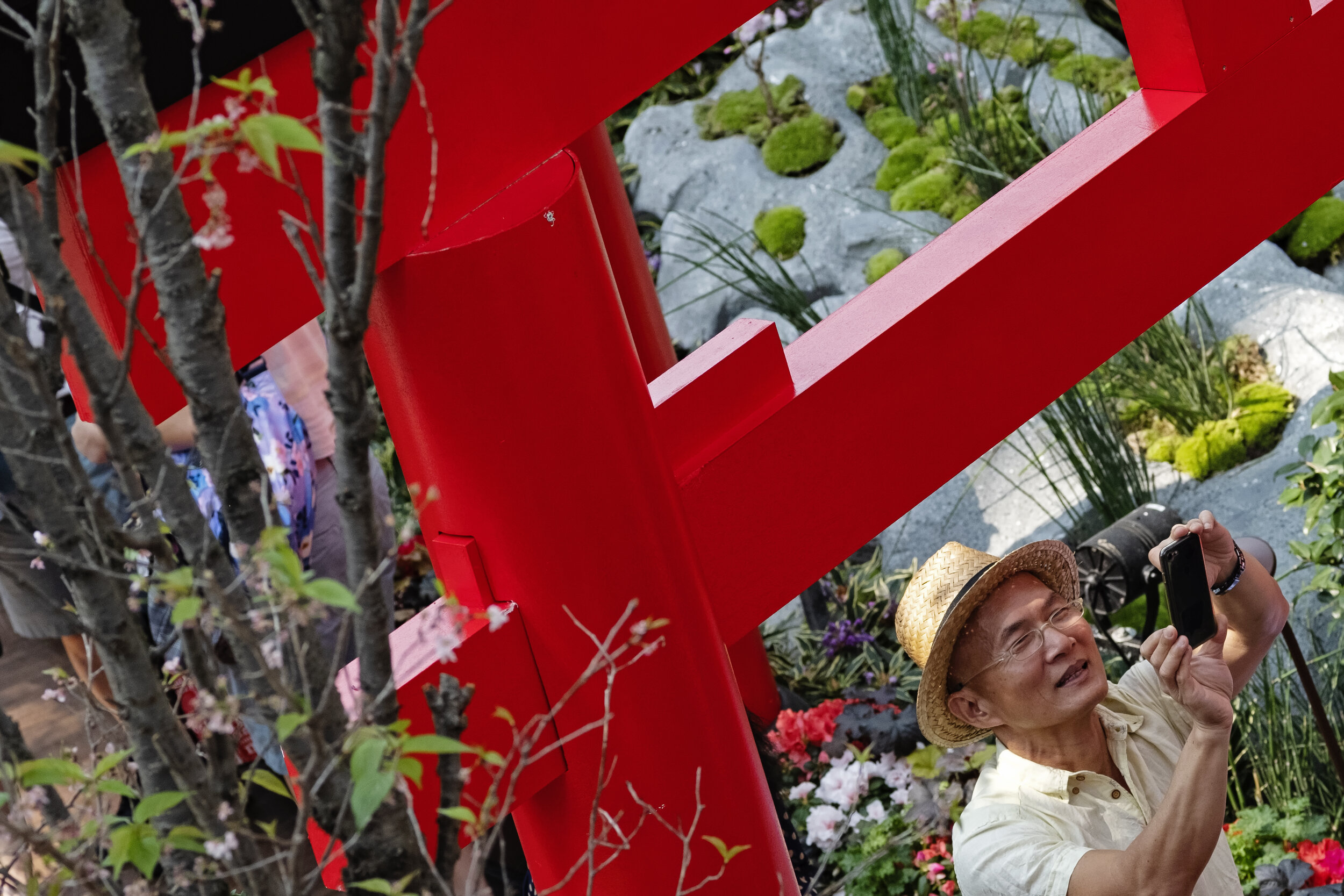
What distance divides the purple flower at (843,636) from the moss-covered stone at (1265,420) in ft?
4.19

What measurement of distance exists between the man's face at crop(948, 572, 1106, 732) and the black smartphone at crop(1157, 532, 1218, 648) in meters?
0.13

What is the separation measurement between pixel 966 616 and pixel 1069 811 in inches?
12.1

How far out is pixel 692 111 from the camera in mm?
6043

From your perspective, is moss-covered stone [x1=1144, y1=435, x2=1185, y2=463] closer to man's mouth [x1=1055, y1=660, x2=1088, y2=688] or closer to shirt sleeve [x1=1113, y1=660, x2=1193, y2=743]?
shirt sleeve [x1=1113, y1=660, x2=1193, y2=743]

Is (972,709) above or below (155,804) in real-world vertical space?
below

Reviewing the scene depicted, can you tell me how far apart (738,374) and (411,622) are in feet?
1.65

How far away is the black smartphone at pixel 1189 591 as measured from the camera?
72.9 inches

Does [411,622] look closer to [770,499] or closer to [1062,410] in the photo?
[770,499]

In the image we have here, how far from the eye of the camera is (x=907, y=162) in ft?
16.9

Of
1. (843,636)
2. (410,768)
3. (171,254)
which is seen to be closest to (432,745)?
(410,768)

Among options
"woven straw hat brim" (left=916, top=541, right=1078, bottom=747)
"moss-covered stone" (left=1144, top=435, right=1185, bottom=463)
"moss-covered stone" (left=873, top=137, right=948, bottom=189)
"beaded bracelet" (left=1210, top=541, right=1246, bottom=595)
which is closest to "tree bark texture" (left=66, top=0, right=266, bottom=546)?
"woven straw hat brim" (left=916, top=541, right=1078, bottom=747)

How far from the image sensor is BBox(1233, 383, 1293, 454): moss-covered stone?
3.86m

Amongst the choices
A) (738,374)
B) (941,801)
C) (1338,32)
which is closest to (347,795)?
(738,374)

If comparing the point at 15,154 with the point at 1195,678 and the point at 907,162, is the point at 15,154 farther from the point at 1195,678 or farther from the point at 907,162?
the point at 907,162
